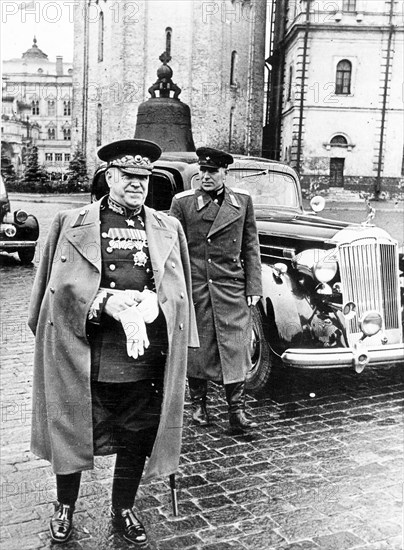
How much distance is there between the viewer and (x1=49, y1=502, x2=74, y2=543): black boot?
2932 mm

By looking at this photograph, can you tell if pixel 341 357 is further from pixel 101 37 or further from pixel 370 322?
pixel 101 37

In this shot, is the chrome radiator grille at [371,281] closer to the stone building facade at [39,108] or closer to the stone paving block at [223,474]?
the stone paving block at [223,474]

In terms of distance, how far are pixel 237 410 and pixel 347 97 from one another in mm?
26117

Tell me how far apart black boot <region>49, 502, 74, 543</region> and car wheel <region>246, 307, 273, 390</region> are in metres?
2.37

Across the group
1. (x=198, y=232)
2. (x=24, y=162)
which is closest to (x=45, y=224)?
(x=24, y=162)

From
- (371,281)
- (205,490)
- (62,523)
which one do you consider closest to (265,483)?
(205,490)

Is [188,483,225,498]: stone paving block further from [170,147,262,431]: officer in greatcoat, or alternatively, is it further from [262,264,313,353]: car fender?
[262,264,313,353]: car fender

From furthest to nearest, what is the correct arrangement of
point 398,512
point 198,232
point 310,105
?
point 310,105
point 198,232
point 398,512

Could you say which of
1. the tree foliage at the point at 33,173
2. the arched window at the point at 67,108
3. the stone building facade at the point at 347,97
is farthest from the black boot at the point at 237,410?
the arched window at the point at 67,108

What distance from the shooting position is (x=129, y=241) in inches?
119

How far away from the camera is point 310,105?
28.9 meters

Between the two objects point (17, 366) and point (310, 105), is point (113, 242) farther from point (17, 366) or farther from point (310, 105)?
point (310, 105)

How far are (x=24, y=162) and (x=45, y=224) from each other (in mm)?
10977

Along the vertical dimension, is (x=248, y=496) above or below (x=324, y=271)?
below
